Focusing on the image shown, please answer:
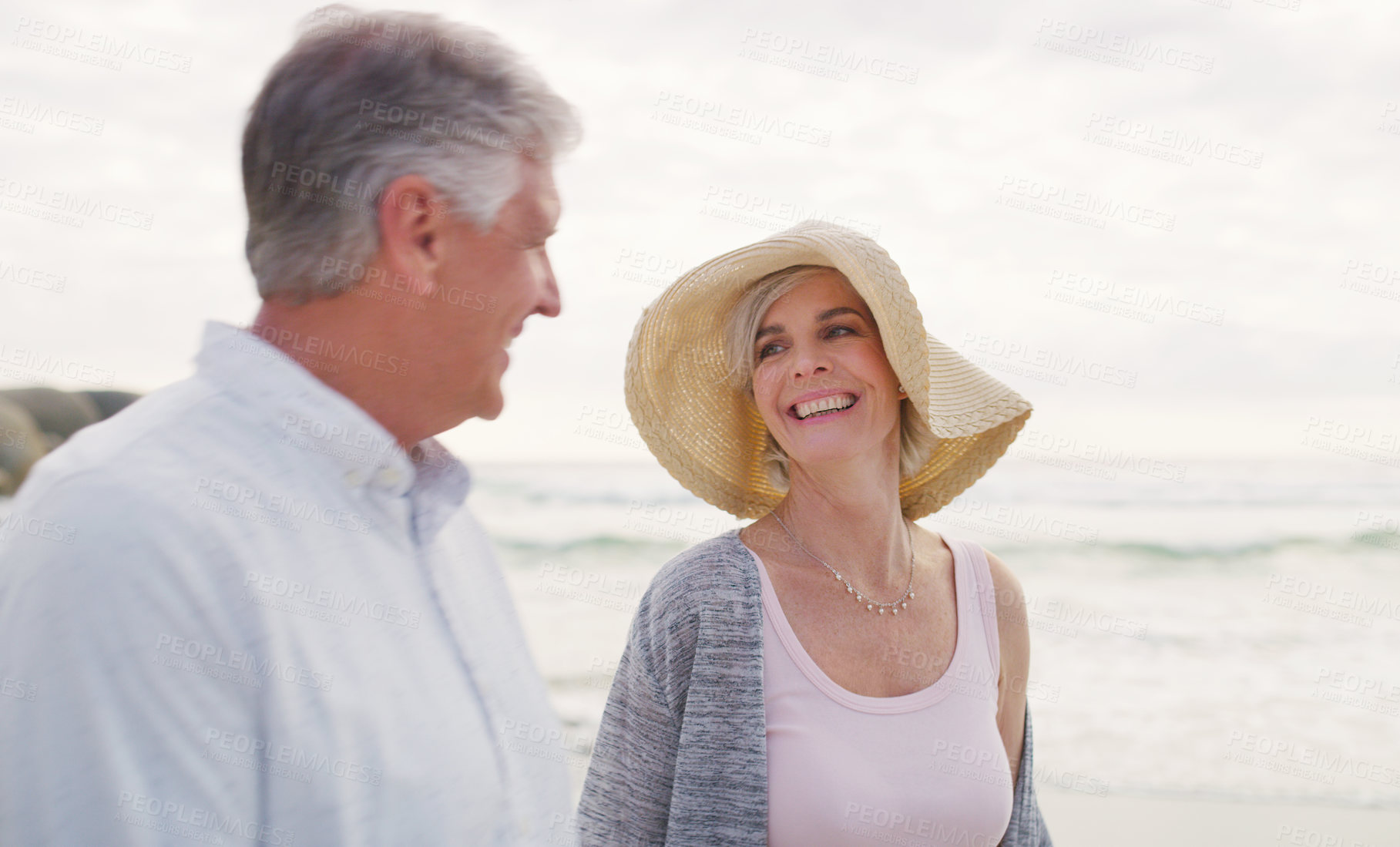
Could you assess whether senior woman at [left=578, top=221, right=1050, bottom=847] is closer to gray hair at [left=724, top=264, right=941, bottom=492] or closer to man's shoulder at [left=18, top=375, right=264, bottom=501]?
gray hair at [left=724, top=264, right=941, bottom=492]

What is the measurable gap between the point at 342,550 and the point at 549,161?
601 mm

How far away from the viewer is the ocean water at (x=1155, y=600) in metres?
5.60

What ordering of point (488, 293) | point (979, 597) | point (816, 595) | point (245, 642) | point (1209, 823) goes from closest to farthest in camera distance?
point (245, 642), point (488, 293), point (816, 595), point (979, 597), point (1209, 823)

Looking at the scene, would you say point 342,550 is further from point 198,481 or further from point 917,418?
point 917,418

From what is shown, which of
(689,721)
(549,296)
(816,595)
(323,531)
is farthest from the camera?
(816,595)

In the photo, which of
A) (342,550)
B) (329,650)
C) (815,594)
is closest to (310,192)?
(342,550)

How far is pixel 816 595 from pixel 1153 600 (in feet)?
29.9

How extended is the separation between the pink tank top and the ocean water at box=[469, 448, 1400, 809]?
11.7ft

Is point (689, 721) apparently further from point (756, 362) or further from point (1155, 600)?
point (1155, 600)

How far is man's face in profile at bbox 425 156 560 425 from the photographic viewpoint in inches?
47.1

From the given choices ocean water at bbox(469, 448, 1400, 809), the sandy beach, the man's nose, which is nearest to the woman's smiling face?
the man's nose

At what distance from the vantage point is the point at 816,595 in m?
2.23

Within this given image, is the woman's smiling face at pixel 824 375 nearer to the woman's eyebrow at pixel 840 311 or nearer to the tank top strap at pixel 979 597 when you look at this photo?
the woman's eyebrow at pixel 840 311

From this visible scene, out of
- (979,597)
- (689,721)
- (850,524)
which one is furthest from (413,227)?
(979,597)
